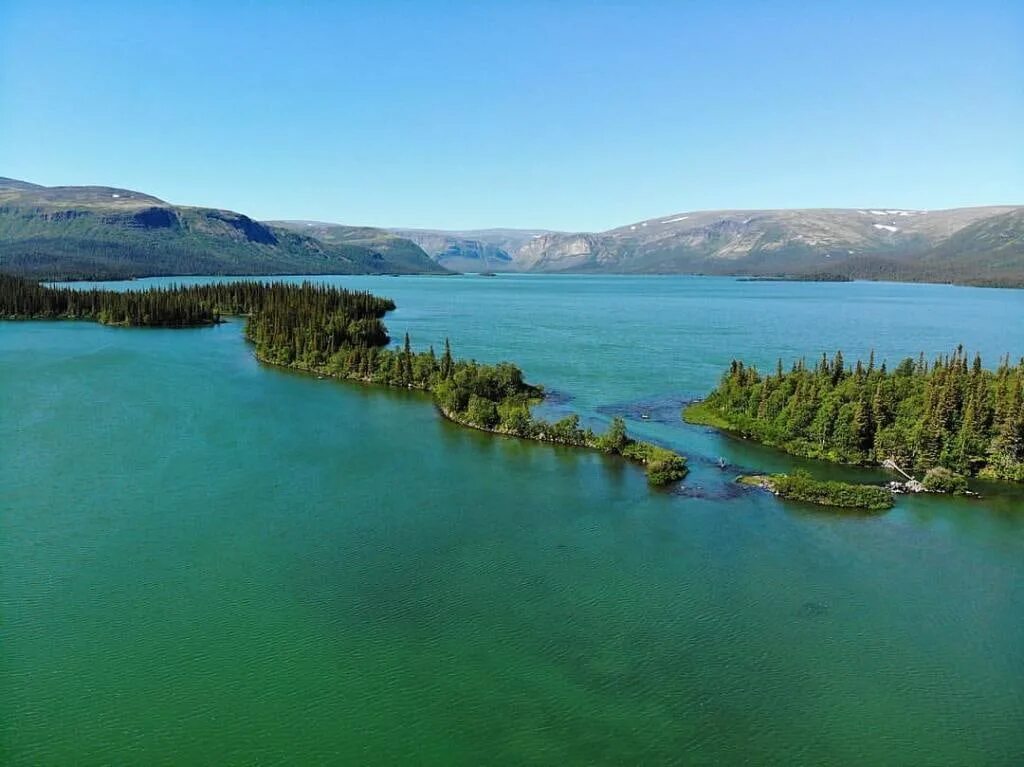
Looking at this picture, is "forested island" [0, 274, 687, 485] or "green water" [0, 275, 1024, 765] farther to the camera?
"forested island" [0, 274, 687, 485]

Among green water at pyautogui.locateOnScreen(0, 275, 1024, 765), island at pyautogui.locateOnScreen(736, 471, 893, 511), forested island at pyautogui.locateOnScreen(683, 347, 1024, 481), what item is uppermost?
forested island at pyautogui.locateOnScreen(683, 347, 1024, 481)

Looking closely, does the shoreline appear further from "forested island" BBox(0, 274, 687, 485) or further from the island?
the island

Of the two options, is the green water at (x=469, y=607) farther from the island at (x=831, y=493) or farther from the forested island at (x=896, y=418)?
the forested island at (x=896, y=418)

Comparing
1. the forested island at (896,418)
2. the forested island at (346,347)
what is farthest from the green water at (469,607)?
the forested island at (896,418)

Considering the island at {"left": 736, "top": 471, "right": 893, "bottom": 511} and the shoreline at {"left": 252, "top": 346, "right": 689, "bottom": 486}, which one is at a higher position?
the shoreline at {"left": 252, "top": 346, "right": 689, "bottom": 486}

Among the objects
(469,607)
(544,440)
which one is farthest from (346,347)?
(469,607)

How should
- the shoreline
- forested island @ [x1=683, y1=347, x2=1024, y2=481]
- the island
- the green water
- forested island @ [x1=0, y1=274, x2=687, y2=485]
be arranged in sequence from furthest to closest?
forested island @ [x1=0, y1=274, x2=687, y2=485], the shoreline, forested island @ [x1=683, y1=347, x2=1024, y2=481], the island, the green water

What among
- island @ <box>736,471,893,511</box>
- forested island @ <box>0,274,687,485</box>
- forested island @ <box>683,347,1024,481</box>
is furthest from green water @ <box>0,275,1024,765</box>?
forested island @ <box>683,347,1024,481</box>
